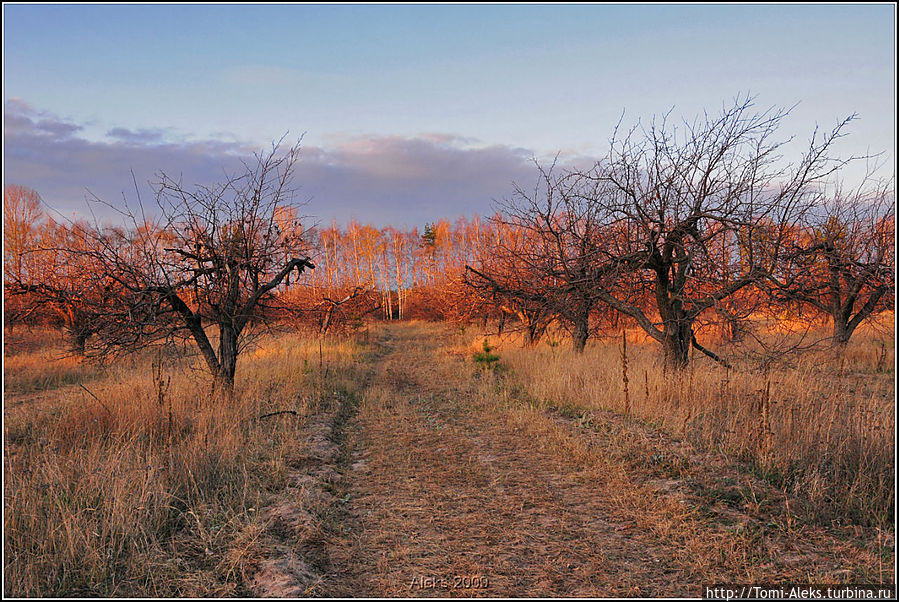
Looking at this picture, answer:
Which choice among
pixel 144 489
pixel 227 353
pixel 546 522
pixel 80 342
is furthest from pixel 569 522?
pixel 80 342

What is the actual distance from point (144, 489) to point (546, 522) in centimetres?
342

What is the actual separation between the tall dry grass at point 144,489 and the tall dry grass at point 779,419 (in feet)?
15.2

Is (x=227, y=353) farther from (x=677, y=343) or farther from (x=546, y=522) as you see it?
(x=677, y=343)

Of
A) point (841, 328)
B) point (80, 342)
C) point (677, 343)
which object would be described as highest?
point (80, 342)

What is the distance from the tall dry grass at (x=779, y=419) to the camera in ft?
14.6

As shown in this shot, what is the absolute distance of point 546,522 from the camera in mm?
4660

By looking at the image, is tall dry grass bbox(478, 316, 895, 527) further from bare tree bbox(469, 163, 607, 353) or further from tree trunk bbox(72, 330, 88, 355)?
tree trunk bbox(72, 330, 88, 355)

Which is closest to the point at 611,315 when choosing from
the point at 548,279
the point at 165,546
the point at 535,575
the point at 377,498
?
the point at 548,279

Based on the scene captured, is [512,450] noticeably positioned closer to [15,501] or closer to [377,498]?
[377,498]

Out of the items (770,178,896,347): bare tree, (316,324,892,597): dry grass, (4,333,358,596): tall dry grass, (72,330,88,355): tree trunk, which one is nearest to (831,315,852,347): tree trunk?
(770,178,896,347): bare tree

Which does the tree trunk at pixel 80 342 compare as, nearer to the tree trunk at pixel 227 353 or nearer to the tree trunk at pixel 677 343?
the tree trunk at pixel 227 353

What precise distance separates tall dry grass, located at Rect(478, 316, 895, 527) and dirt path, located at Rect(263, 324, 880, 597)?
37 cm

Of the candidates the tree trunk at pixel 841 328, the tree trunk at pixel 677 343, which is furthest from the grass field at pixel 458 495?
the tree trunk at pixel 841 328

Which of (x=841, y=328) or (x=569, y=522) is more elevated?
(x=841, y=328)
